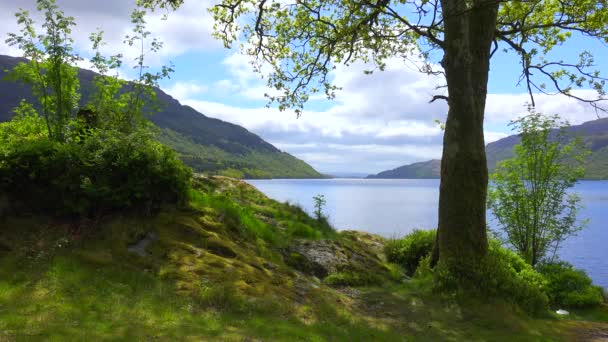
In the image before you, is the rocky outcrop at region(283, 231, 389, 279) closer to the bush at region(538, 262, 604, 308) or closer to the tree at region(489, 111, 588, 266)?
the bush at region(538, 262, 604, 308)

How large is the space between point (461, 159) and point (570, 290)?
9.18 m

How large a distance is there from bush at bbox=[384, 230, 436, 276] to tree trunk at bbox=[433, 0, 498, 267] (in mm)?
3933

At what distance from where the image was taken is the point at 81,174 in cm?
1012

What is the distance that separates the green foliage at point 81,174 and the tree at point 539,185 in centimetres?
1861

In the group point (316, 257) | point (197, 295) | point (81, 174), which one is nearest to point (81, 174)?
point (81, 174)

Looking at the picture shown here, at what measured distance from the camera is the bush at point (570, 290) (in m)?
16.7

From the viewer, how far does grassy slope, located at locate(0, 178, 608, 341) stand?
23.7 feet

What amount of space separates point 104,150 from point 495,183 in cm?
2067

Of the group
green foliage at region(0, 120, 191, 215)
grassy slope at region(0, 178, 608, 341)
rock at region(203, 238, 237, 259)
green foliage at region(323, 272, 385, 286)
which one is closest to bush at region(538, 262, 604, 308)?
grassy slope at region(0, 178, 608, 341)

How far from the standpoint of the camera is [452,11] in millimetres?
13055

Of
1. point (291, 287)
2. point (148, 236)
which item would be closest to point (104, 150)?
point (148, 236)

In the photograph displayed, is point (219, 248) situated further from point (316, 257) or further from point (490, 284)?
point (490, 284)

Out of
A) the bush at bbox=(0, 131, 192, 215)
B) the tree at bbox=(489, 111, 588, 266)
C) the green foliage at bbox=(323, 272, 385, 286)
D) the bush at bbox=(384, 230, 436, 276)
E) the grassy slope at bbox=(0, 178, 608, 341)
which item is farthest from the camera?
the tree at bbox=(489, 111, 588, 266)

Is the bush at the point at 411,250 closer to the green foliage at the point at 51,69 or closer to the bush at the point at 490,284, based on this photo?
the bush at the point at 490,284
